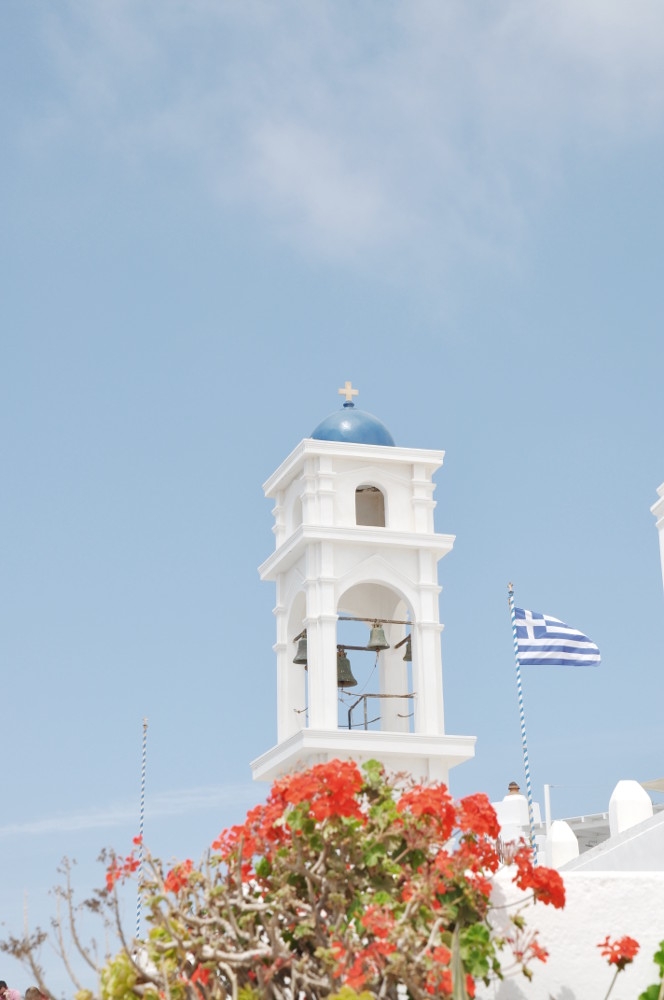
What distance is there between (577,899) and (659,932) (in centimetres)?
48

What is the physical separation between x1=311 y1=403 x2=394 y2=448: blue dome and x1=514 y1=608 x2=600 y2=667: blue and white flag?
2.83 meters

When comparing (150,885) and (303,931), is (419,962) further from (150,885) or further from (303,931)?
(150,885)

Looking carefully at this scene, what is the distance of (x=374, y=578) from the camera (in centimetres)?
1769

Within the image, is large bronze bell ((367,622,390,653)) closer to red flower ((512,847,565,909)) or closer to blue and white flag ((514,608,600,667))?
blue and white flag ((514,608,600,667))

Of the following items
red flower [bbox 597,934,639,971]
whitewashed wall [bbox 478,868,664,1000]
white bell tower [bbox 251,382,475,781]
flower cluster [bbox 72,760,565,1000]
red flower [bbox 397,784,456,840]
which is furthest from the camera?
white bell tower [bbox 251,382,475,781]

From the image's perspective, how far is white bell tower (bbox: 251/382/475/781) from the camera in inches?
660

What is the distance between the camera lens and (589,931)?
315 inches

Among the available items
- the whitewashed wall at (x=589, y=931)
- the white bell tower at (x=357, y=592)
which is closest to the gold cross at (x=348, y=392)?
the white bell tower at (x=357, y=592)

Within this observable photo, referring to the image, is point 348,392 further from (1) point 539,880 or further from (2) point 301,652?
(1) point 539,880

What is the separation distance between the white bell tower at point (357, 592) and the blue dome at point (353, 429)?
0.06ft

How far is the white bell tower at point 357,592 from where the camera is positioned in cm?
1677

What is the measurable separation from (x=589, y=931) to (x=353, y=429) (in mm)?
11017

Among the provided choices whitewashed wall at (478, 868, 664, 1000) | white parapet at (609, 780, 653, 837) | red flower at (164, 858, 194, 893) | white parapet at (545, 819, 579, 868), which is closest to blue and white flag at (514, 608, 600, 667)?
white parapet at (609, 780, 653, 837)

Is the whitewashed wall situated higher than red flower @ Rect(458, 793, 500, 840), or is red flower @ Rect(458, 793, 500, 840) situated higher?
red flower @ Rect(458, 793, 500, 840)
